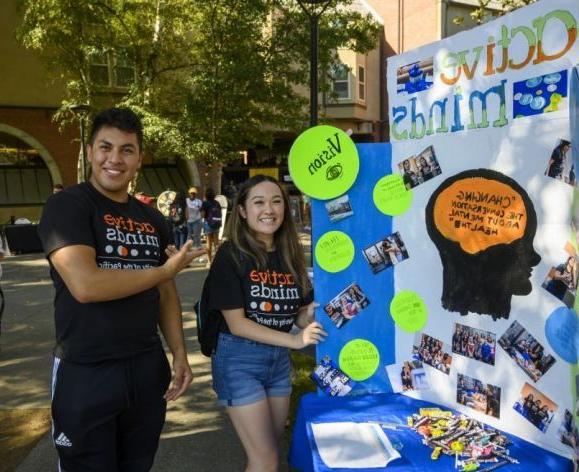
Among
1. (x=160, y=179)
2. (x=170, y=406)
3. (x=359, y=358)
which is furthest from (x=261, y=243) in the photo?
(x=160, y=179)

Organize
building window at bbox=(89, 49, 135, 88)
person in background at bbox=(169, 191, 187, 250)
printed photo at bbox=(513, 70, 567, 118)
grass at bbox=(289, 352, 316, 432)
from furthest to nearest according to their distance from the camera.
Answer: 1. building window at bbox=(89, 49, 135, 88)
2. person in background at bbox=(169, 191, 187, 250)
3. grass at bbox=(289, 352, 316, 432)
4. printed photo at bbox=(513, 70, 567, 118)

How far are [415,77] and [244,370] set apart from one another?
1.50m

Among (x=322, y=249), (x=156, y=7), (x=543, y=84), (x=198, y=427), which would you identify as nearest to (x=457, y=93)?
(x=543, y=84)

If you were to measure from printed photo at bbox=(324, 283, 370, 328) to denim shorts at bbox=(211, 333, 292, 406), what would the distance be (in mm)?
302

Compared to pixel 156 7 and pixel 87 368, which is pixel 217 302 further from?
pixel 156 7

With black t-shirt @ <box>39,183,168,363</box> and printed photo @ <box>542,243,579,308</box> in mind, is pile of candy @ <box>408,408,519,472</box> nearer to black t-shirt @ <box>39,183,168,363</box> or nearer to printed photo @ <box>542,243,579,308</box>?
printed photo @ <box>542,243,579,308</box>

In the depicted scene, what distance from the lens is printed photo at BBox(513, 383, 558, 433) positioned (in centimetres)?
195

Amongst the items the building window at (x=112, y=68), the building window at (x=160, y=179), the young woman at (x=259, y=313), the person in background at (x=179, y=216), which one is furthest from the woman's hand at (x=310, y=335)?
the building window at (x=160, y=179)

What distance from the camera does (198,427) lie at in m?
3.66

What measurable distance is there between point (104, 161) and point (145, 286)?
505mm

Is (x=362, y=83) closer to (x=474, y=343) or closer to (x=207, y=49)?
(x=207, y=49)

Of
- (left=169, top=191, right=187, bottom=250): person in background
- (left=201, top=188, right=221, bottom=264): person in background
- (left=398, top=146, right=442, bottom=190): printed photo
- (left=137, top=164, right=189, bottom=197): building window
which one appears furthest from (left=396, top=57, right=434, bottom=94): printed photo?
(left=137, top=164, right=189, bottom=197): building window

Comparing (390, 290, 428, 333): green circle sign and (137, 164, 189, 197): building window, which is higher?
(137, 164, 189, 197): building window

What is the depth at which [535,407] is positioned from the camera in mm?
1987
